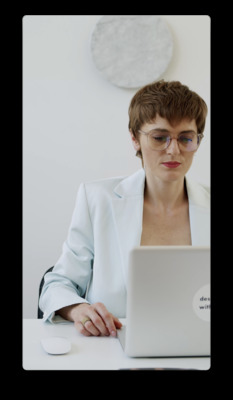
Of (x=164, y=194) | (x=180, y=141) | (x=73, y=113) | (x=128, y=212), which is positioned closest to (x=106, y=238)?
(x=128, y=212)

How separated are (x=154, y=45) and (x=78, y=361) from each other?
152 centimetres

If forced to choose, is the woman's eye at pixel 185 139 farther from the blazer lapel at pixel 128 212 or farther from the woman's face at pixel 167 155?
the blazer lapel at pixel 128 212

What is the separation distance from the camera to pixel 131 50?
1.91 meters

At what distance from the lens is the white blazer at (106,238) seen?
120cm

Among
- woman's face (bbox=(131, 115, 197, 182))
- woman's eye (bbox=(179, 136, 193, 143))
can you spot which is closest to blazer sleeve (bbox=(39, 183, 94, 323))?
woman's face (bbox=(131, 115, 197, 182))

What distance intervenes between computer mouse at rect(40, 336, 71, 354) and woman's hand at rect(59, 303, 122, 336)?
83 millimetres

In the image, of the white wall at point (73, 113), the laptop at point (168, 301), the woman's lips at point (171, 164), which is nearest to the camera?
the laptop at point (168, 301)

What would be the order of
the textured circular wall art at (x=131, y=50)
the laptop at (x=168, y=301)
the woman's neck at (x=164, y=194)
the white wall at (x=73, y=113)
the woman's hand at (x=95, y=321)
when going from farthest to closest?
the textured circular wall art at (x=131, y=50)
the white wall at (x=73, y=113)
the woman's neck at (x=164, y=194)
the woman's hand at (x=95, y=321)
the laptop at (x=168, y=301)

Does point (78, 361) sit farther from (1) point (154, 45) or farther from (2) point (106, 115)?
(1) point (154, 45)

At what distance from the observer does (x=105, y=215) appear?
1.27 meters

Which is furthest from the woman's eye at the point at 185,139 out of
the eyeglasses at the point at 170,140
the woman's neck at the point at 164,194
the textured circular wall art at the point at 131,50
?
the textured circular wall art at the point at 131,50

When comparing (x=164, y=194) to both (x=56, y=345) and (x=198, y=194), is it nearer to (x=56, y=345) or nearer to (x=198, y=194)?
(x=198, y=194)

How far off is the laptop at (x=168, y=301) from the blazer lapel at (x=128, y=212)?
1.45ft
